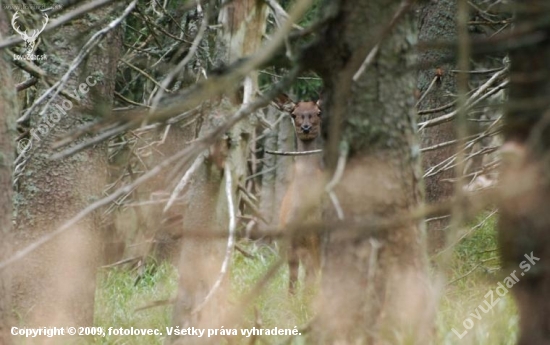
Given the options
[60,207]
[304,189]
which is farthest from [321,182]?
[304,189]

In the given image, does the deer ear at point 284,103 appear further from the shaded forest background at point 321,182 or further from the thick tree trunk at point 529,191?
the thick tree trunk at point 529,191

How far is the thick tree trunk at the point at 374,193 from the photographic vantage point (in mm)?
3268

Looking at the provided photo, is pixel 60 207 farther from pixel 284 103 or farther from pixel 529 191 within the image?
pixel 529 191

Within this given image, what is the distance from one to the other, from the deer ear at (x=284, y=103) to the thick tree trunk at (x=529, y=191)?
6.36 meters

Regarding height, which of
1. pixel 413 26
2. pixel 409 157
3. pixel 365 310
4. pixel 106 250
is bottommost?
pixel 365 310

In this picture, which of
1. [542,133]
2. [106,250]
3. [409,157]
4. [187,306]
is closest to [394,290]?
[409,157]

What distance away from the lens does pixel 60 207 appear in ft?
21.7

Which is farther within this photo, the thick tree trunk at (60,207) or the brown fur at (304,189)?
the brown fur at (304,189)

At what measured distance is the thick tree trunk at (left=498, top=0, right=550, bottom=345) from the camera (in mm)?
2807

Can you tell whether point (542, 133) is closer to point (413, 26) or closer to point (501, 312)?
point (413, 26)

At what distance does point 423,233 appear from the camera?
11.9 feet

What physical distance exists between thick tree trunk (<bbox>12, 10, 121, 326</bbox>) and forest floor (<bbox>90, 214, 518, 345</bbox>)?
0.42 meters

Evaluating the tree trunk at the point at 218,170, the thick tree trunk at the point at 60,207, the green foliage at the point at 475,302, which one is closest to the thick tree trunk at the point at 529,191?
the green foliage at the point at 475,302

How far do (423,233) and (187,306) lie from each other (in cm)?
229
